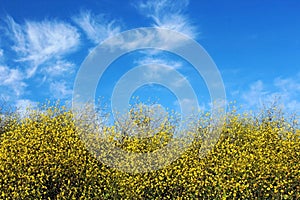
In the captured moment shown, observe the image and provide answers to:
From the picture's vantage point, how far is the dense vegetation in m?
8.71

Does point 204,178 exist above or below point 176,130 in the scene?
below

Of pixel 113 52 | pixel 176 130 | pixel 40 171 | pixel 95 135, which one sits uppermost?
pixel 113 52

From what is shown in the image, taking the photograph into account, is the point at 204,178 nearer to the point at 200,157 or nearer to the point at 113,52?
the point at 200,157

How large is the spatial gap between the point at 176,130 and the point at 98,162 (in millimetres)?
2316

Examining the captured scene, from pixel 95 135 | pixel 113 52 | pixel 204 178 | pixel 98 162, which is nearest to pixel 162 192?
pixel 204 178

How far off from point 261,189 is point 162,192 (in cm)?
205

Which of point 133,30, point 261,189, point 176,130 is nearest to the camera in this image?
point 261,189

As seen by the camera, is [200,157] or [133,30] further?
[133,30]

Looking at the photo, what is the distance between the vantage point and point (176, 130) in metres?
10.9

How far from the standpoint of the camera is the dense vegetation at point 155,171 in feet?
28.6

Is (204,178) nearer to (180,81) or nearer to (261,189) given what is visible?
(261,189)

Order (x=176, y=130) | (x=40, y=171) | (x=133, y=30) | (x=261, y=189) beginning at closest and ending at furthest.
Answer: (x=261, y=189), (x=40, y=171), (x=133, y=30), (x=176, y=130)

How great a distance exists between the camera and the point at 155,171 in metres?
9.29

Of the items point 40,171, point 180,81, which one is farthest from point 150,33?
point 40,171
